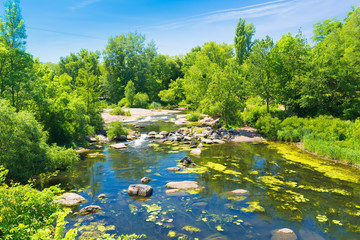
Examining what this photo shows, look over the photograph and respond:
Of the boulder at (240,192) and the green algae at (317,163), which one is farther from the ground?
the green algae at (317,163)

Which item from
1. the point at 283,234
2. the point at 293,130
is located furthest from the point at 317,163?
the point at 283,234

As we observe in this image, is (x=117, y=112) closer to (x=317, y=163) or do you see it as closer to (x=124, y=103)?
(x=124, y=103)

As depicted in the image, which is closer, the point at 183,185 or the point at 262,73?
the point at 183,185

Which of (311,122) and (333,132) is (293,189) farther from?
(311,122)

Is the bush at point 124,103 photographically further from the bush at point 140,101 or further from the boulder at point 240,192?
the boulder at point 240,192

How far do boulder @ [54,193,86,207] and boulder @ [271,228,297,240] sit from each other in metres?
11.6

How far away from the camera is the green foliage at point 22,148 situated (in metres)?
14.1

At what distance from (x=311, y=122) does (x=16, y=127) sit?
30.7 metres

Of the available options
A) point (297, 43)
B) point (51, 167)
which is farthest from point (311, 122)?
point (51, 167)

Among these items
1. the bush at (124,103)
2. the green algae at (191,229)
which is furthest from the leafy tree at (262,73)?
the bush at (124,103)

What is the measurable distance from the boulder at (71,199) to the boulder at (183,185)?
6.10m

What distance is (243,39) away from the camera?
7138cm

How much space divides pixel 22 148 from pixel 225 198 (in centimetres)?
1437

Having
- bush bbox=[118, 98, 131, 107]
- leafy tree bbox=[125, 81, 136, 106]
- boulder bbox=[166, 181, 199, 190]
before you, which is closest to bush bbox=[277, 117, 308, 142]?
boulder bbox=[166, 181, 199, 190]
